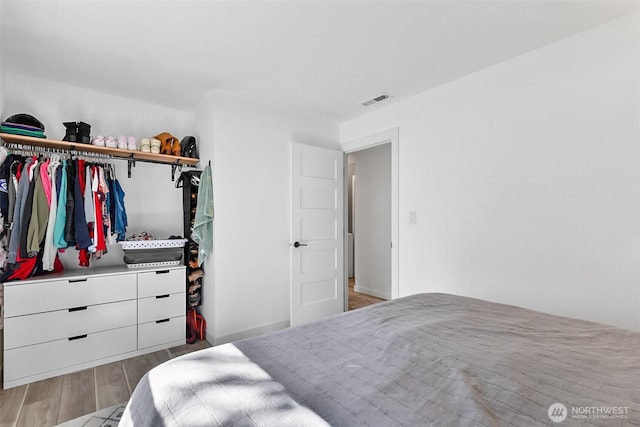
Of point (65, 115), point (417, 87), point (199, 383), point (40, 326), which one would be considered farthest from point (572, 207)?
point (65, 115)

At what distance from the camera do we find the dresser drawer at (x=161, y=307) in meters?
2.65

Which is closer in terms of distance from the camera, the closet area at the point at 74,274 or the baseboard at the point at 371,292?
the closet area at the point at 74,274

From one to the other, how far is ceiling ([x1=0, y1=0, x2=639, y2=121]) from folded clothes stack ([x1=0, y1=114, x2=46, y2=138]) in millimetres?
429

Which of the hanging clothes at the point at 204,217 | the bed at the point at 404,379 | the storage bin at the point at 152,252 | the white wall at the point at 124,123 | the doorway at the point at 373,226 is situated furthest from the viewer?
the doorway at the point at 373,226

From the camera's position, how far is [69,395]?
204 cm

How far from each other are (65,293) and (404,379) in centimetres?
262

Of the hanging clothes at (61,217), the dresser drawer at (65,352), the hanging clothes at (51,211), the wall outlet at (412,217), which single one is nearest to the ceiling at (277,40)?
the hanging clothes at (51,211)

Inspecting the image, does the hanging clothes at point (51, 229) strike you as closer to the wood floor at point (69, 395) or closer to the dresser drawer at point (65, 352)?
the dresser drawer at point (65, 352)

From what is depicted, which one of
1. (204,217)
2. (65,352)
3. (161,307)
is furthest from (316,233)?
(65,352)

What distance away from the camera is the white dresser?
216 cm

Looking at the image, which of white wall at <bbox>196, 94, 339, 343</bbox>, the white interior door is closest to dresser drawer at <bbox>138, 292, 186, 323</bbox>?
white wall at <bbox>196, 94, 339, 343</bbox>

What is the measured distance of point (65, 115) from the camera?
2723 millimetres

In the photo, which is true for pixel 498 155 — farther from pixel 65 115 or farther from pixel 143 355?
pixel 65 115

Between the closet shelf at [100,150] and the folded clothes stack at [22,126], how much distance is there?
0.15 feet
